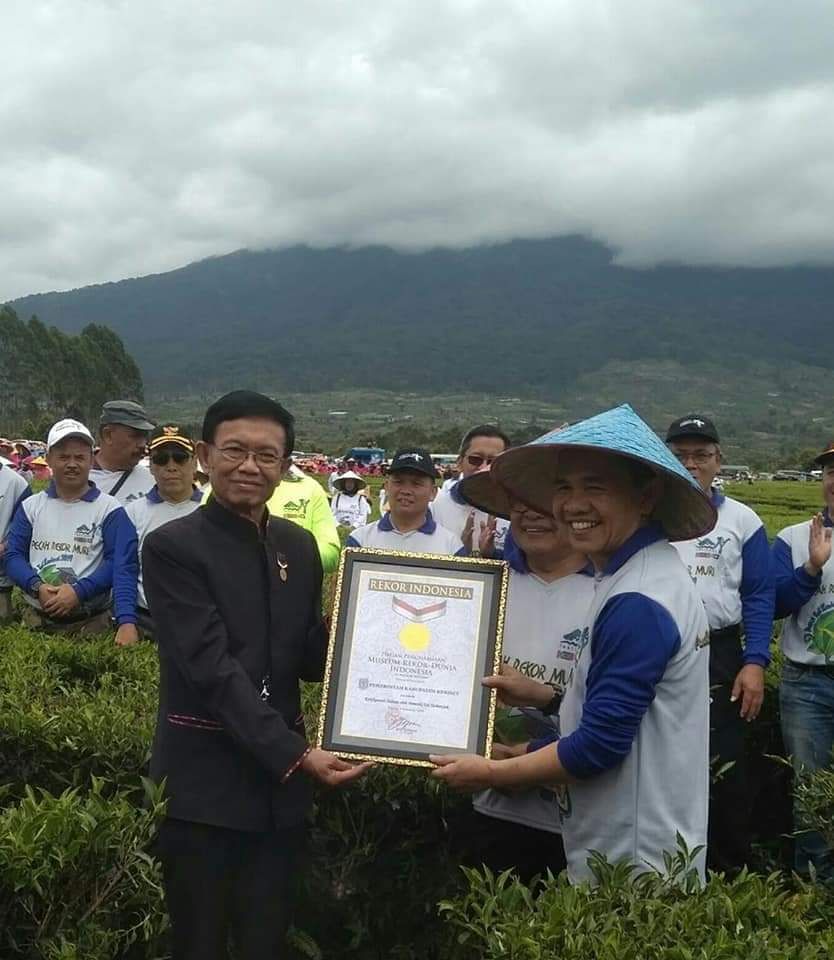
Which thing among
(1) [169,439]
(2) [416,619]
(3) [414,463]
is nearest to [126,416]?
(1) [169,439]

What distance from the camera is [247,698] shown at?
8.83ft

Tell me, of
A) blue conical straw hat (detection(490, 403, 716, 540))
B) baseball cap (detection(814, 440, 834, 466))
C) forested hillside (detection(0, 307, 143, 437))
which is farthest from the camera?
forested hillside (detection(0, 307, 143, 437))

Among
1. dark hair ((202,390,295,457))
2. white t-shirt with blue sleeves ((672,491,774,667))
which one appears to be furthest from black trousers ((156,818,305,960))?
white t-shirt with blue sleeves ((672,491,774,667))

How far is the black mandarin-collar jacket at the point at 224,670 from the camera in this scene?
2.70 meters

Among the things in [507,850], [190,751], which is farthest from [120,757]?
[507,850]

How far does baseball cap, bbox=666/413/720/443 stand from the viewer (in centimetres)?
472

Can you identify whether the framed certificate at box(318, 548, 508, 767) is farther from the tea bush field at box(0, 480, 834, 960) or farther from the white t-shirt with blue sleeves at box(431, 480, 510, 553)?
the white t-shirt with blue sleeves at box(431, 480, 510, 553)

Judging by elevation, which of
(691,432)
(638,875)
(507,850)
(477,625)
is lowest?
(507,850)

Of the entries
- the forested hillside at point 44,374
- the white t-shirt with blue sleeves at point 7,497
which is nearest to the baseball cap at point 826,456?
the white t-shirt with blue sleeves at point 7,497

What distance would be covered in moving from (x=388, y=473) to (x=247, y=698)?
3.35 metres

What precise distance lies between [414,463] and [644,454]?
330cm

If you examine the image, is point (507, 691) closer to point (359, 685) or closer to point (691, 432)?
point (359, 685)

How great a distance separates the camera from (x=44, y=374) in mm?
85250

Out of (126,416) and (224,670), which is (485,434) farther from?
(224,670)
